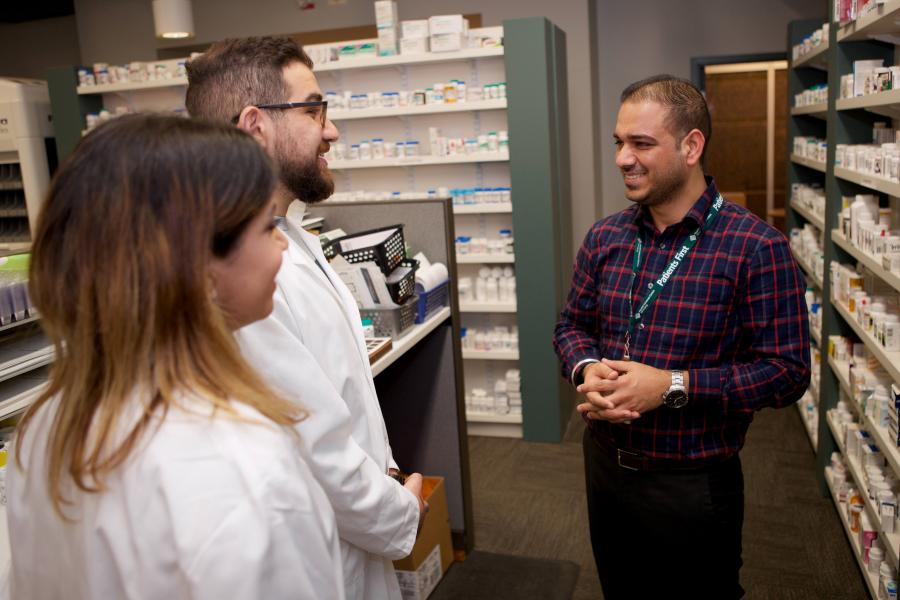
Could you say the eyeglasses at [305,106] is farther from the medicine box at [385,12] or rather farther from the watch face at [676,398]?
the medicine box at [385,12]

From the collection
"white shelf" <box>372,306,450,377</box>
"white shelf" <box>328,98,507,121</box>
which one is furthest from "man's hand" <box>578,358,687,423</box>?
"white shelf" <box>328,98,507,121</box>

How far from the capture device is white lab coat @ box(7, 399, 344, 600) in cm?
82

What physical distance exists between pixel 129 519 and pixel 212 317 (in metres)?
0.24

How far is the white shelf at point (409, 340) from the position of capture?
247 cm

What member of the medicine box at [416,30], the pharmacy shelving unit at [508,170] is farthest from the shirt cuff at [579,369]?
the medicine box at [416,30]

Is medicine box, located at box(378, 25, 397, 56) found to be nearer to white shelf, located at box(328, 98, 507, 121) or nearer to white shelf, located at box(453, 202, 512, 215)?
white shelf, located at box(328, 98, 507, 121)

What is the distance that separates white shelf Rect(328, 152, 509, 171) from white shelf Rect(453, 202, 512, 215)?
262mm

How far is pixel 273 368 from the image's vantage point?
1273 mm

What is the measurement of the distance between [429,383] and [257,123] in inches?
69.5

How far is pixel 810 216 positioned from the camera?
4441 mm

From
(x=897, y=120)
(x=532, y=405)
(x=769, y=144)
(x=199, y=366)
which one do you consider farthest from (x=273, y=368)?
(x=769, y=144)

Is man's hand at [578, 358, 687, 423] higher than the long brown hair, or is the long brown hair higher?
the long brown hair

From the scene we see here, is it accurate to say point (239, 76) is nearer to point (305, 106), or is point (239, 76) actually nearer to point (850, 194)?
point (305, 106)

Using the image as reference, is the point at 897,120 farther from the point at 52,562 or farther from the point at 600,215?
the point at 52,562
